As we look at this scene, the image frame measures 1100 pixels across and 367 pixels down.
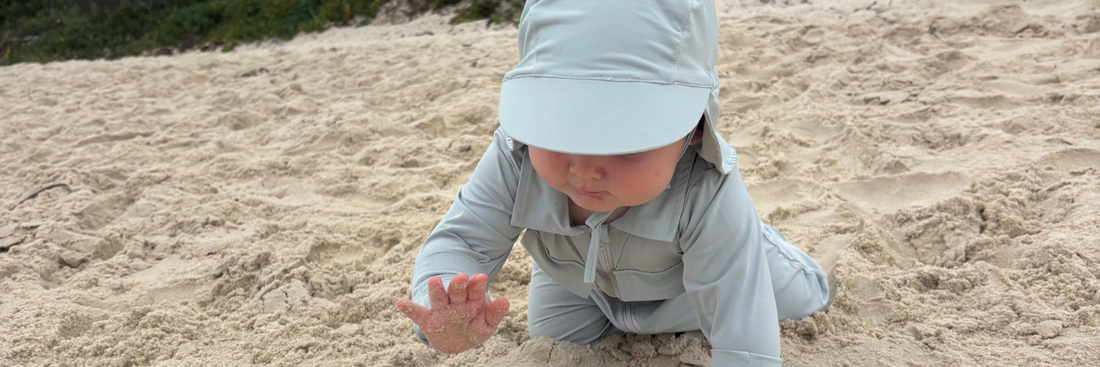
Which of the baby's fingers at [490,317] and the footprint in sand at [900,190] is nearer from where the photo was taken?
the baby's fingers at [490,317]

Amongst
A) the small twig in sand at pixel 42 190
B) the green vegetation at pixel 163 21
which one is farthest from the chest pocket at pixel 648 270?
the green vegetation at pixel 163 21

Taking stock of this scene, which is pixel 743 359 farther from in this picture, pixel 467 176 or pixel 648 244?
pixel 467 176

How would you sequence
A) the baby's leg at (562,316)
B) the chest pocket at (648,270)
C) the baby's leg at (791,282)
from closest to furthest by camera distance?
1. the chest pocket at (648,270)
2. the baby's leg at (791,282)
3. the baby's leg at (562,316)

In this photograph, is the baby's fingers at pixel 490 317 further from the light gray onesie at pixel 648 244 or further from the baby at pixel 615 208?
the light gray onesie at pixel 648 244

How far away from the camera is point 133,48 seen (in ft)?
28.6

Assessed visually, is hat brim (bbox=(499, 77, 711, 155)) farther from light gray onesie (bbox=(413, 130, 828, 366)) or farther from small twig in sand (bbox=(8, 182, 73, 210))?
small twig in sand (bbox=(8, 182, 73, 210))

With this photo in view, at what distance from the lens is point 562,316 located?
Result: 167cm

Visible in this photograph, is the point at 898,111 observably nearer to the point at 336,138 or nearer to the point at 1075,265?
the point at 1075,265

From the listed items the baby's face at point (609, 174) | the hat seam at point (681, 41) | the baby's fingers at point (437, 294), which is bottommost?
the baby's fingers at point (437, 294)

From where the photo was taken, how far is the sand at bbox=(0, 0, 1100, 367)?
1613 mm

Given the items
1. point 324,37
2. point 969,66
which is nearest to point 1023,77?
point 969,66

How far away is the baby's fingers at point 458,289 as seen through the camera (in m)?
1.05

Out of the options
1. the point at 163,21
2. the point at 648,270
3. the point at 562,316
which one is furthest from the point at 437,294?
the point at 163,21

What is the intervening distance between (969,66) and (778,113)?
36.9 inches
